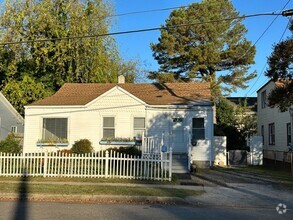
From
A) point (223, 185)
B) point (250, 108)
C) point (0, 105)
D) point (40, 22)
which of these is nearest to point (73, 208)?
point (223, 185)

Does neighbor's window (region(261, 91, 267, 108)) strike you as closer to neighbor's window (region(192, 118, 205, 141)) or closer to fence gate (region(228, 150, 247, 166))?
fence gate (region(228, 150, 247, 166))

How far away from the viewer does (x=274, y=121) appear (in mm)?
24625

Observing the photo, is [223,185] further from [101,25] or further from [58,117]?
[101,25]

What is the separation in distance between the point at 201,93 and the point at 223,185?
9.96 meters

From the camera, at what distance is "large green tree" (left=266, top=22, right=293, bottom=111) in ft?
43.9

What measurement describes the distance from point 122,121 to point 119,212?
40.8 feet

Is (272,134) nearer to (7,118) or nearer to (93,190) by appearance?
(93,190)

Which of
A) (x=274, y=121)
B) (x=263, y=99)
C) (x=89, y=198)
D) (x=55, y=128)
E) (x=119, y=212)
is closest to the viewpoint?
(x=119, y=212)

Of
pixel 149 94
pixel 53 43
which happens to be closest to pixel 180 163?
pixel 149 94

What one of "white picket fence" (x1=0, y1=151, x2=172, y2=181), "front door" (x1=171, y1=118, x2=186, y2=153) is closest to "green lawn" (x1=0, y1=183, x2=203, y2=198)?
"white picket fence" (x1=0, y1=151, x2=172, y2=181)

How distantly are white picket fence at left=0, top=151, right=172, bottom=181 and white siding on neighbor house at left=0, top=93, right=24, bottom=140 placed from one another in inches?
601

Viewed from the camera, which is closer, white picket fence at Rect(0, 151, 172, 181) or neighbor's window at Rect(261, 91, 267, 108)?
white picket fence at Rect(0, 151, 172, 181)

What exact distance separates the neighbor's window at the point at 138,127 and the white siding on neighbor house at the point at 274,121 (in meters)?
8.64

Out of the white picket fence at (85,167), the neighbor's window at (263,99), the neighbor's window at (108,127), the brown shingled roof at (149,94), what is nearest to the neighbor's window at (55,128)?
the brown shingled roof at (149,94)
